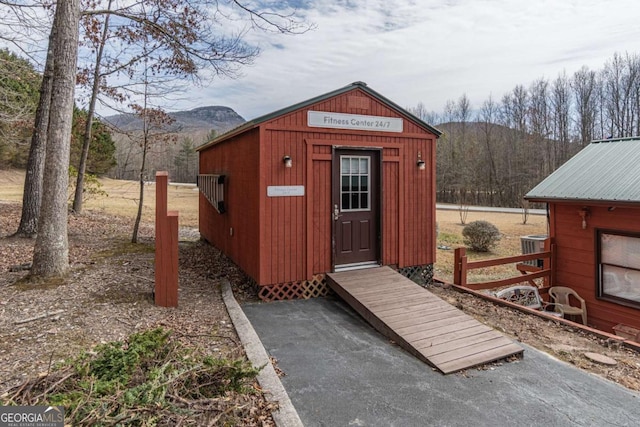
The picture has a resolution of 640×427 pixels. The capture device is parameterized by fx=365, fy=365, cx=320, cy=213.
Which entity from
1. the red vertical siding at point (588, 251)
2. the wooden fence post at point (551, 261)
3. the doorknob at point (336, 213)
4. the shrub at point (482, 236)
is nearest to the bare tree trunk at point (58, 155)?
the doorknob at point (336, 213)

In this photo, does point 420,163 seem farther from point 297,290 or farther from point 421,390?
point 421,390

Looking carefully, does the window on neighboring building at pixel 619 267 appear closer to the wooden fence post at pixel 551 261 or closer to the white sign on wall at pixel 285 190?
the wooden fence post at pixel 551 261

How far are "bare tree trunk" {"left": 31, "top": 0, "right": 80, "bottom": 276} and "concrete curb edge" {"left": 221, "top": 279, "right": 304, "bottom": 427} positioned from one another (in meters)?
2.72

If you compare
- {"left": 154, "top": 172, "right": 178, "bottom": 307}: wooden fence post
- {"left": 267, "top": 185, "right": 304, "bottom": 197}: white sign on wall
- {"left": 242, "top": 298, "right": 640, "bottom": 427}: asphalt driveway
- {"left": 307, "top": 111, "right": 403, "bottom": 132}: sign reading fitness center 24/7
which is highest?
{"left": 307, "top": 111, "right": 403, "bottom": 132}: sign reading fitness center 24/7

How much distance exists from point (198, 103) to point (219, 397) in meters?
8.88

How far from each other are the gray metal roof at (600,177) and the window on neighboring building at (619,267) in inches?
27.8

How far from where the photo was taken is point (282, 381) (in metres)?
3.39

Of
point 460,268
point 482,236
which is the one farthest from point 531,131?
point 460,268

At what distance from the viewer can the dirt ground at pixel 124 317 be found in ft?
11.4

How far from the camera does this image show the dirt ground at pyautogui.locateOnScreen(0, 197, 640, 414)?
349cm

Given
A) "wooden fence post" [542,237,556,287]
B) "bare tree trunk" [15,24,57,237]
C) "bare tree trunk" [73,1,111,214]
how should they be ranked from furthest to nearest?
"bare tree trunk" [73,1,111,214], "bare tree trunk" [15,24,57,237], "wooden fence post" [542,237,556,287]

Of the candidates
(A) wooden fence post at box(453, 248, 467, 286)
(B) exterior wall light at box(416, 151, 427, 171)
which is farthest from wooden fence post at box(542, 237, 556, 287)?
(B) exterior wall light at box(416, 151, 427, 171)

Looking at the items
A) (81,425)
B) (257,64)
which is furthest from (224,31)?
(81,425)
